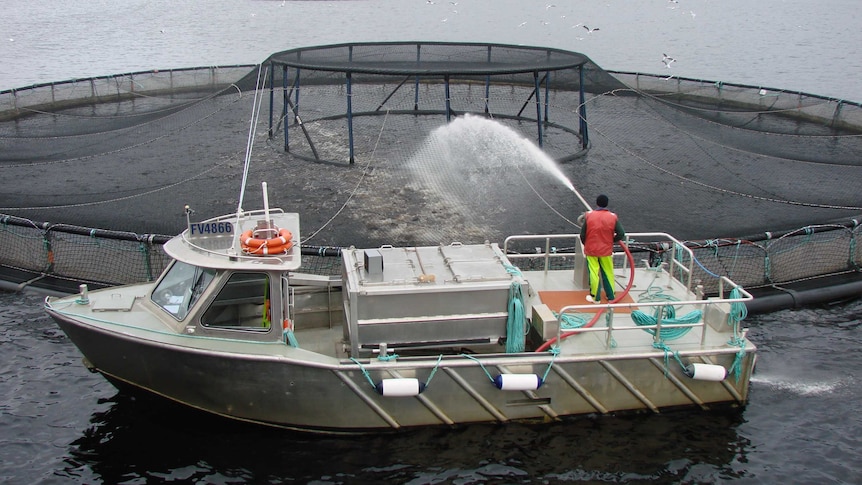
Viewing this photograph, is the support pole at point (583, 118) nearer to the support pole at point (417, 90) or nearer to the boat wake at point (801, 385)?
the support pole at point (417, 90)

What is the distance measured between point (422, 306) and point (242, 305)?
2.60 m

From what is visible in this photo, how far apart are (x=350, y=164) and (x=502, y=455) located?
524 inches

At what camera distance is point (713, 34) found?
2601 inches

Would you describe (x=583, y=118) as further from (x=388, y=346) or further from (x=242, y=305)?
(x=242, y=305)

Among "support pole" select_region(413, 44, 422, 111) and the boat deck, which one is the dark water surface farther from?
"support pole" select_region(413, 44, 422, 111)

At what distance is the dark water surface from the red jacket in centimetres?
256

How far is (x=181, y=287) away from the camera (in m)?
11.5

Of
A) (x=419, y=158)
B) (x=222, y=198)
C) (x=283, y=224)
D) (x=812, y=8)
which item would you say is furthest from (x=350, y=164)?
(x=812, y=8)

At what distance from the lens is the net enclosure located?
1638 cm

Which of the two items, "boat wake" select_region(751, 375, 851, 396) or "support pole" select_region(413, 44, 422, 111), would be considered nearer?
"boat wake" select_region(751, 375, 851, 396)

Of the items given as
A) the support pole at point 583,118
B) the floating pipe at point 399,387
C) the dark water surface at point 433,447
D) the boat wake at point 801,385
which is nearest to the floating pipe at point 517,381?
the dark water surface at point 433,447

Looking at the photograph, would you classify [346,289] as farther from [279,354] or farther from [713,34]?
[713,34]

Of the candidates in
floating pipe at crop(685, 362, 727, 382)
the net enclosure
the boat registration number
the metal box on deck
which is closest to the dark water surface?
floating pipe at crop(685, 362, 727, 382)

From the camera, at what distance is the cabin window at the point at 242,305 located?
10953 millimetres
